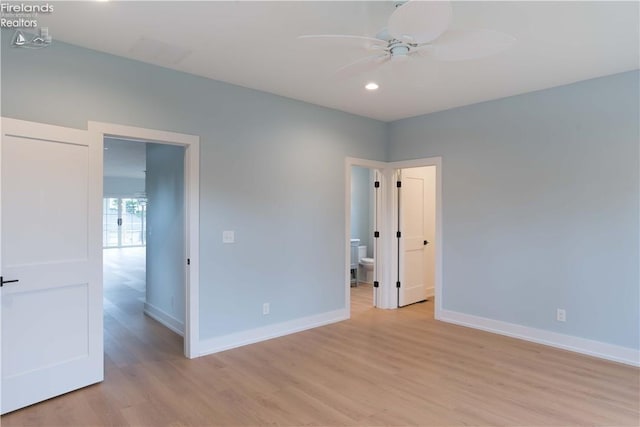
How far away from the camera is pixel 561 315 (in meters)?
3.89

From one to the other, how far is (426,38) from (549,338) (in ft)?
11.6

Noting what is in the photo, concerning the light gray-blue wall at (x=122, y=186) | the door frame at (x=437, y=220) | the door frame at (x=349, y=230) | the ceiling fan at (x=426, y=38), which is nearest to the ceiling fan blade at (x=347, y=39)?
the ceiling fan at (x=426, y=38)

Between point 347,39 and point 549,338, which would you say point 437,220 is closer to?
point 549,338

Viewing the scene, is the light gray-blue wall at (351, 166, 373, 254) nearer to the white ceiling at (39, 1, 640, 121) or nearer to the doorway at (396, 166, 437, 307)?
the doorway at (396, 166, 437, 307)

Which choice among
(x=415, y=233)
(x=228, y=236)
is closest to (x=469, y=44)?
(x=228, y=236)

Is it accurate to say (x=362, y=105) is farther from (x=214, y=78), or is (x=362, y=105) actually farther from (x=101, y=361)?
(x=101, y=361)

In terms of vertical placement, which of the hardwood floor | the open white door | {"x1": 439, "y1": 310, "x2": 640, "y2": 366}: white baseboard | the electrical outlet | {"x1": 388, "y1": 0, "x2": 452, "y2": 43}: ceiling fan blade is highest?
{"x1": 388, "y1": 0, "x2": 452, "y2": 43}: ceiling fan blade

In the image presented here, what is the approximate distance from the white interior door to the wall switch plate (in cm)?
268

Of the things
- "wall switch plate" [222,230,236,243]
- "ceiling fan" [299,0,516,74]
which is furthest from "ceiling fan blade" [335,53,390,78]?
"wall switch plate" [222,230,236,243]

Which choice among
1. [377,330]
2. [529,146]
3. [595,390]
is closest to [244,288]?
[377,330]

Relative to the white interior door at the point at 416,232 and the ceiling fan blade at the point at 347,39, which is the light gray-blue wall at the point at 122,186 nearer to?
the white interior door at the point at 416,232

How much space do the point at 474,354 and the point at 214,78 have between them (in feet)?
12.3

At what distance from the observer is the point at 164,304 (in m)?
4.73

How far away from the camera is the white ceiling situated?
94.1 inches
